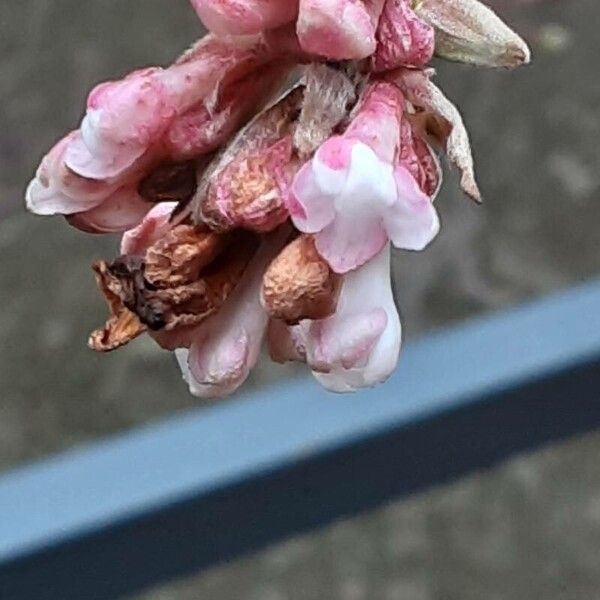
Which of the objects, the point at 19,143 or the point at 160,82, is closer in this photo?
the point at 160,82

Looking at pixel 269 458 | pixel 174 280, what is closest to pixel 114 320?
pixel 174 280

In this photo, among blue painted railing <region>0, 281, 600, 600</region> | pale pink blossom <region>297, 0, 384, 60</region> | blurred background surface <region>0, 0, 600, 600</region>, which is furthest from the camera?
blurred background surface <region>0, 0, 600, 600</region>

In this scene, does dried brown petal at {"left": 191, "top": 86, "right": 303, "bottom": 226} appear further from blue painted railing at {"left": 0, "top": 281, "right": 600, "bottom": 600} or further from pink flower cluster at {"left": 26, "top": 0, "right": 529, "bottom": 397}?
blue painted railing at {"left": 0, "top": 281, "right": 600, "bottom": 600}

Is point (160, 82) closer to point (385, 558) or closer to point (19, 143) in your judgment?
point (385, 558)

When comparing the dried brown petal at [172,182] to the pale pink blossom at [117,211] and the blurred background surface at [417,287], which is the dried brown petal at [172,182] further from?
the blurred background surface at [417,287]

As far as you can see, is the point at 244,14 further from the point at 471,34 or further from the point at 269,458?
the point at 269,458

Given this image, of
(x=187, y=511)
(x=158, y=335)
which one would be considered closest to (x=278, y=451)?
(x=187, y=511)

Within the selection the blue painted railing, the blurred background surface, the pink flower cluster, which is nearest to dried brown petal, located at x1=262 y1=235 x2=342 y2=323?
the pink flower cluster
